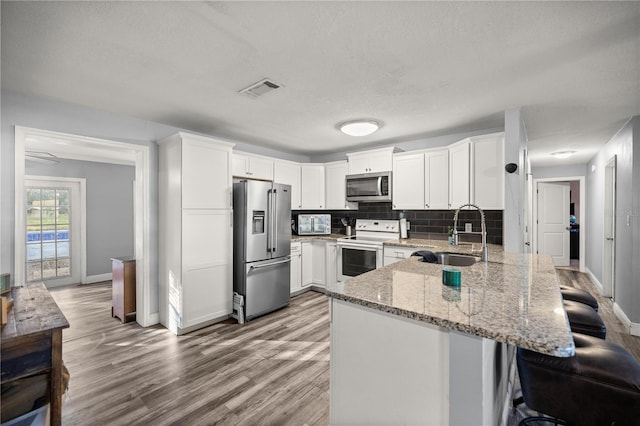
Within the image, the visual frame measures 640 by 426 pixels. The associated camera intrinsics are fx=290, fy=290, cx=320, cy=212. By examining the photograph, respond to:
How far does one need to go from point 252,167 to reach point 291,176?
783 millimetres

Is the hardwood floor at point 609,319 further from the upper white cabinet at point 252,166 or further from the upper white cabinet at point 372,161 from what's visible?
the upper white cabinet at point 252,166

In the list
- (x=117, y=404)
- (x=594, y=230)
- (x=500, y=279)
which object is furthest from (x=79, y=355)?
(x=594, y=230)

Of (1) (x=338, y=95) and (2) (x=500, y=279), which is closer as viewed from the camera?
(2) (x=500, y=279)

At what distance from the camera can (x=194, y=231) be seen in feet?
10.5

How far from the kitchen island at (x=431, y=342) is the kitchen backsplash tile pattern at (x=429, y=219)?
2169 millimetres

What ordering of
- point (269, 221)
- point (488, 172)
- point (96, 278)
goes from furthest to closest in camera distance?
point (96, 278)
point (269, 221)
point (488, 172)

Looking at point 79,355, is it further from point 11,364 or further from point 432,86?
point 432,86

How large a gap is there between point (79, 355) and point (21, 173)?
1.72m

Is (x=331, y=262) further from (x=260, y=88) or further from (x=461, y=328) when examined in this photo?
(x=461, y=328)

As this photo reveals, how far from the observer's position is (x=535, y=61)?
6.65 ft

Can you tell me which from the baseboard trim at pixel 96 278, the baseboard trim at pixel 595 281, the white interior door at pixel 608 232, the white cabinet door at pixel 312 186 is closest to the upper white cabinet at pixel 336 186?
the white cabinet door at pixel 312 186

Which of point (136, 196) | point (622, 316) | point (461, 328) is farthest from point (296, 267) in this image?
point (622, 316)

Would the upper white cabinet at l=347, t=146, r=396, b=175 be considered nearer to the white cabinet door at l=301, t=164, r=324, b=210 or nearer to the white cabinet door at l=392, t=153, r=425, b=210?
the white cabinet door at l=392, t=153, r=425, b=210

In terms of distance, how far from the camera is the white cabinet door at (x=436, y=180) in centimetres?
375
